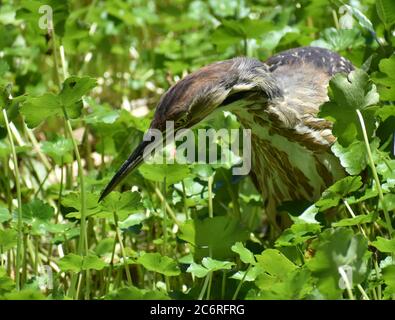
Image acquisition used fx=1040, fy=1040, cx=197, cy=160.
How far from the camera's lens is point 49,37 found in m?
3.58

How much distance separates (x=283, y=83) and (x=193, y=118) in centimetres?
43

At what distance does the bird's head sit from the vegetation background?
113mm

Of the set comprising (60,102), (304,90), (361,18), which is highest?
(60,102)

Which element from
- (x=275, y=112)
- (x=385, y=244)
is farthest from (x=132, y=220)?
Result: (x=385, y=244)

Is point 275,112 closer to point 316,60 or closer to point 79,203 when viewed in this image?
point 316,60

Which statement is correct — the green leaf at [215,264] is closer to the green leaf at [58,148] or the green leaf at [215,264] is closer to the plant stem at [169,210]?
the plant stem at [169,210]

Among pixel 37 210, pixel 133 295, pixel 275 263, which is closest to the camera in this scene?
pixel 133 295

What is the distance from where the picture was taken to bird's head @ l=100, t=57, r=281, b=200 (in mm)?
3049

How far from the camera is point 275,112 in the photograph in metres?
3.33

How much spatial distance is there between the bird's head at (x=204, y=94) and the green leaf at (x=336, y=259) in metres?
Answer: 0.77

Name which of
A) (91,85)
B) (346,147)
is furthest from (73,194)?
(346,147)

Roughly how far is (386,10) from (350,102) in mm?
731

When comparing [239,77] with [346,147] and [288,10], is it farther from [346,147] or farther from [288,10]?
[288,10]

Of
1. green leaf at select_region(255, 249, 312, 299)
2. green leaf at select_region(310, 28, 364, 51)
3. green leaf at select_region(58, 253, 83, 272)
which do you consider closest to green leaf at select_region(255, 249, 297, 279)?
green leaf at select_region(255, 249, 312, 299)
